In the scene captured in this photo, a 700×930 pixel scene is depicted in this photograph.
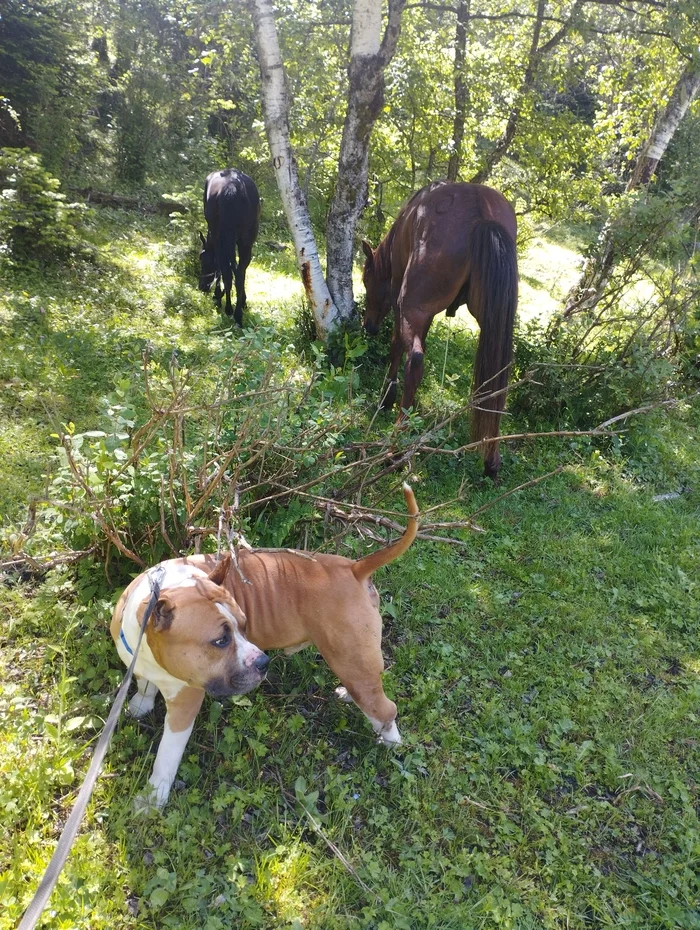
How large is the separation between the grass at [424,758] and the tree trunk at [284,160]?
2.59 m

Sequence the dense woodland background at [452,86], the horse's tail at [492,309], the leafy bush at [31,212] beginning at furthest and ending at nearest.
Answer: the leafy bush at [31,212], the dense woodland background at [452,86], the horse's tail at [492,309]

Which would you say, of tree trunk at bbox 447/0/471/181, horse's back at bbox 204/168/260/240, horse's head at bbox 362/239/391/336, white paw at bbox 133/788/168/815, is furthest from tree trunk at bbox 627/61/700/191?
white paw at bbox 133/788/168/815

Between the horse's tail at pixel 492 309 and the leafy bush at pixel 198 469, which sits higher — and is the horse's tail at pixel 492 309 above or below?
above

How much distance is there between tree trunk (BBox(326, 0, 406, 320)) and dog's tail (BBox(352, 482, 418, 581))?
4577 millimetres

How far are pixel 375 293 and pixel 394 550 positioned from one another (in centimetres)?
453

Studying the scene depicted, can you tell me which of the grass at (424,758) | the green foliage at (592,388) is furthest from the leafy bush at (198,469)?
the green foliage at (592,388)

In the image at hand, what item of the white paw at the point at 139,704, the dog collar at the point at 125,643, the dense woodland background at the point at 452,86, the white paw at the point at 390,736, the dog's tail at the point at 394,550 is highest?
the dense woodland background at the point at 452,86

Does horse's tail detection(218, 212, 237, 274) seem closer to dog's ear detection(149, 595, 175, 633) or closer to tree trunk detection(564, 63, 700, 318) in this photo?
tree trunk detection(564, 63, 700, 318)

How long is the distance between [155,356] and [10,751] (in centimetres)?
440

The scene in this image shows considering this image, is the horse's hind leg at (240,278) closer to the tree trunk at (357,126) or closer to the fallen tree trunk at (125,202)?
the tree trunk at (357,126)

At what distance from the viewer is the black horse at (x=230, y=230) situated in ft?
25.2

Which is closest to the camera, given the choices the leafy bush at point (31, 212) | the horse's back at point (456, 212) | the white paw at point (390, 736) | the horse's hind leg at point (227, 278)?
the white paw at point (390, 736)

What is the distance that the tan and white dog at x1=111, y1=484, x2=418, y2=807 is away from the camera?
7.86 feet

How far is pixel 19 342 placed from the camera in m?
6.09
